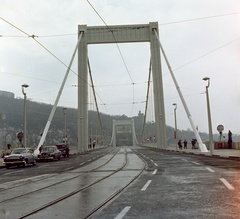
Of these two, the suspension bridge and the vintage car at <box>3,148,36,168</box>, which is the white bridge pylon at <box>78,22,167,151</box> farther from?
the vintage car at <box>3,148,36,168</box>

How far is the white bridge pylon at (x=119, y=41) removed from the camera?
60.9m

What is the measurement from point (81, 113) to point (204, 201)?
178ft

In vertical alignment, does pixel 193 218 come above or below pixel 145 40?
below

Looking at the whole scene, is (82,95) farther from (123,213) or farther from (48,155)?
(123,213)

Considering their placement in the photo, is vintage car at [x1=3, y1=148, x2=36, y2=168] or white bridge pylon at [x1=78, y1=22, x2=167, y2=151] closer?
vintage car at [x1=3, y1=148, x2=36, y2=168]

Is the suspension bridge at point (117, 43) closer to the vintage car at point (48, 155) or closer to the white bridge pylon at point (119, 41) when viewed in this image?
the white bridge pylon at point (119, 41)

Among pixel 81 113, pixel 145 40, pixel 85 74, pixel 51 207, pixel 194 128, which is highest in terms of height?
pixel 145 40

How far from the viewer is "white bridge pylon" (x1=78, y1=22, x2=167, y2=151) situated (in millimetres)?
60875

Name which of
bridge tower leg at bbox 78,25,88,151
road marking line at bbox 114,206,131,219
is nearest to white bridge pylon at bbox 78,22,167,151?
bridge tower leg at bbox 78,25,88,151

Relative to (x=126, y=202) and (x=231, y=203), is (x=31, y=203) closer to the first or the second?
(x=126, y=202)

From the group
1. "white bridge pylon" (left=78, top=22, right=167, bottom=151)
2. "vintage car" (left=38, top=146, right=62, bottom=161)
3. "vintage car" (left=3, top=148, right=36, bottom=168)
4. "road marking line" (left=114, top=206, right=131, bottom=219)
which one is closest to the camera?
"road marking line" (left=114, top=206, right=131, bottom=219)

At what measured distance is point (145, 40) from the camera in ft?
209

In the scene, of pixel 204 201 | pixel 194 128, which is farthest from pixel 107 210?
pixel 194 128

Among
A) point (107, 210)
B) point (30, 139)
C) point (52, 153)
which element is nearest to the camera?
point (107, 210)
